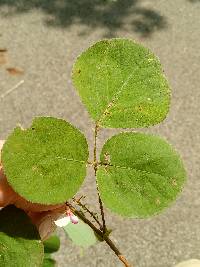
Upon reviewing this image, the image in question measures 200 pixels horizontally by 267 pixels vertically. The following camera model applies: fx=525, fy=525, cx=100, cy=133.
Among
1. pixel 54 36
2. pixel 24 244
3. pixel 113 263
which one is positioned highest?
pixel 24 244

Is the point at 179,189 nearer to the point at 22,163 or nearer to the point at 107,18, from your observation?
the point at 22,163

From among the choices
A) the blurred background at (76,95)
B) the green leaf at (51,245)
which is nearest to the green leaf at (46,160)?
the green leaf at (51,245)

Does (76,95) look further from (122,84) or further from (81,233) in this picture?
(122,84)

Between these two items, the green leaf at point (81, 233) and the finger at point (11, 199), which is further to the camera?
the green leaf at point (81, 233)

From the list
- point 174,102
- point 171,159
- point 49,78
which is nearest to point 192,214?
point 174,102

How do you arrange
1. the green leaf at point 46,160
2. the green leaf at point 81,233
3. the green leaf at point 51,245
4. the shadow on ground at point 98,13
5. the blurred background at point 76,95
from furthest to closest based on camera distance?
the shadow on ground at point 98,13 → the blurred background at point 76,95 → the green leaf at point 51,245 → the green leaf at point 81,233 → the green leaf at point 46,160

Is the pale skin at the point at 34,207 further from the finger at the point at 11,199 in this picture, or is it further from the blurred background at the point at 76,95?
the blurred background at the point at 76,95

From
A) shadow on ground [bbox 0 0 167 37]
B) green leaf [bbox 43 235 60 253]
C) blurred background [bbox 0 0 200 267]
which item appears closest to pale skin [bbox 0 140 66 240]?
green leaf [bbox 43 235 60 253]
